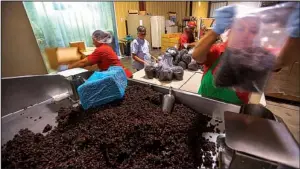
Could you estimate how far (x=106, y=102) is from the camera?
0.91 m

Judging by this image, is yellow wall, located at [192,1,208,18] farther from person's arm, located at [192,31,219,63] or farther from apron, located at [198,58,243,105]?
person's arm, located at [192,31,219,63]

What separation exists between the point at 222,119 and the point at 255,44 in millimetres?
499

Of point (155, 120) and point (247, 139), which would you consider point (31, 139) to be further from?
point (247, 139)

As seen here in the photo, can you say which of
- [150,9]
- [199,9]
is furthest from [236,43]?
[199,9]

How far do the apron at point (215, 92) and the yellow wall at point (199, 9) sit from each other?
809cm

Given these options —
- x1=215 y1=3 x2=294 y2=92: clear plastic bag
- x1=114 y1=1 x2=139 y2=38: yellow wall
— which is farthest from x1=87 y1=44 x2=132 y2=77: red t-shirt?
x1=114 y1=1 x2=139 y2=38: yellow wall

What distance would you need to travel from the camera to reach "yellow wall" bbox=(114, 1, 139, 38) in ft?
17.5

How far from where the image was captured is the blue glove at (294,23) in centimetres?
42

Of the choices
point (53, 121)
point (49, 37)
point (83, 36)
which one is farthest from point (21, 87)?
point (83, 36)

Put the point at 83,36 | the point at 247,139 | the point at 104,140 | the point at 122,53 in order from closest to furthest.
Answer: the point at 247,139 < the point at 104,140 < the point at 83,36 < the point at 122,53

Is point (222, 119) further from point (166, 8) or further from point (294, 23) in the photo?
point (166, 8)

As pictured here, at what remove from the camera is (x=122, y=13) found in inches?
217

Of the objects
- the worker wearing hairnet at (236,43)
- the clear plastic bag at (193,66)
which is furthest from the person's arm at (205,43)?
the clear plastic bag at (193,66)

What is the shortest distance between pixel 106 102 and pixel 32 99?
560 millimetres
